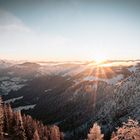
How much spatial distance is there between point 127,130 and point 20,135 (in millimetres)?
77251

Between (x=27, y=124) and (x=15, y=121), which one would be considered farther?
(x=27, y=124)

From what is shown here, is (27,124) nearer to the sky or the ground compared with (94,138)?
nearer to the ground

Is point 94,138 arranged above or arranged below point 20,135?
above

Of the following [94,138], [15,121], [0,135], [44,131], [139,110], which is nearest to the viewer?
[94,138]

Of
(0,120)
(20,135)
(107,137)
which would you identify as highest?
(0,120)

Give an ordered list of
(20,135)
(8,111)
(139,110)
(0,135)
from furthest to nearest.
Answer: (139,110)
(8,111)
(20,135)
(0,135)

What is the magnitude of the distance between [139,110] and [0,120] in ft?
413

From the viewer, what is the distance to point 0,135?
294 feet

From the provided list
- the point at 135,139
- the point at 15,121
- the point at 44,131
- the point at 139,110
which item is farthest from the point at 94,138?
the point at 139,110

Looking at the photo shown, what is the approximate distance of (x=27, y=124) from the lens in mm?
122625

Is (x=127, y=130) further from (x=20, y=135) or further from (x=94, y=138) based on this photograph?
(x=20, y=135)

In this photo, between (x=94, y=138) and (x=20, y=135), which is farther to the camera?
(x=20, y=135)

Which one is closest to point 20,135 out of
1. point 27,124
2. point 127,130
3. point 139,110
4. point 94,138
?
point 27,124

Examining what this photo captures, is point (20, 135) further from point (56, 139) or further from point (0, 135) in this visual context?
point (56, 139)
